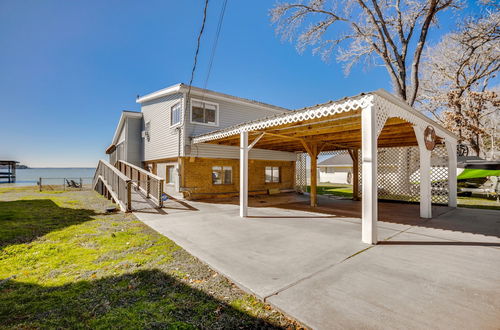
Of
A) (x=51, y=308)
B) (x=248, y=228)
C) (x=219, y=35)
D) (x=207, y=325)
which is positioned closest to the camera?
(x=207, y=325)

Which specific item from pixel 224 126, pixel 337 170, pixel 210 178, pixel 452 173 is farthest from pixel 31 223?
pixel 337 170

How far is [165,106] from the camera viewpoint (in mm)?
12125

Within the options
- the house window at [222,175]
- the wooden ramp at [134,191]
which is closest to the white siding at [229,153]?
the house window at [222,175]

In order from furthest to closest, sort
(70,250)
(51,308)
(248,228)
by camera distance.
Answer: (248,228), (70,250), (51,308)

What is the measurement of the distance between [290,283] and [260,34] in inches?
530

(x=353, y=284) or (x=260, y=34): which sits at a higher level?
(x=260, y=34)

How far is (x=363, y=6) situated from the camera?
497 inches

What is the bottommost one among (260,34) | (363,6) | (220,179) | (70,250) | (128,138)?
(70,250)

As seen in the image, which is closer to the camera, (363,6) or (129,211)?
(129,211)

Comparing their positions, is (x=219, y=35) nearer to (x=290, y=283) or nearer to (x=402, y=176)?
(x=290, y=283)

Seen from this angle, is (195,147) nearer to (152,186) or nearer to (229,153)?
(229,153)

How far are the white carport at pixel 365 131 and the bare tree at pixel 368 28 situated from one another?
6.42 m

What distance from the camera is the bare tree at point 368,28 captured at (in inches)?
497

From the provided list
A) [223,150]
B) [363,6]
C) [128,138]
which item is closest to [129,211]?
[223,150]
